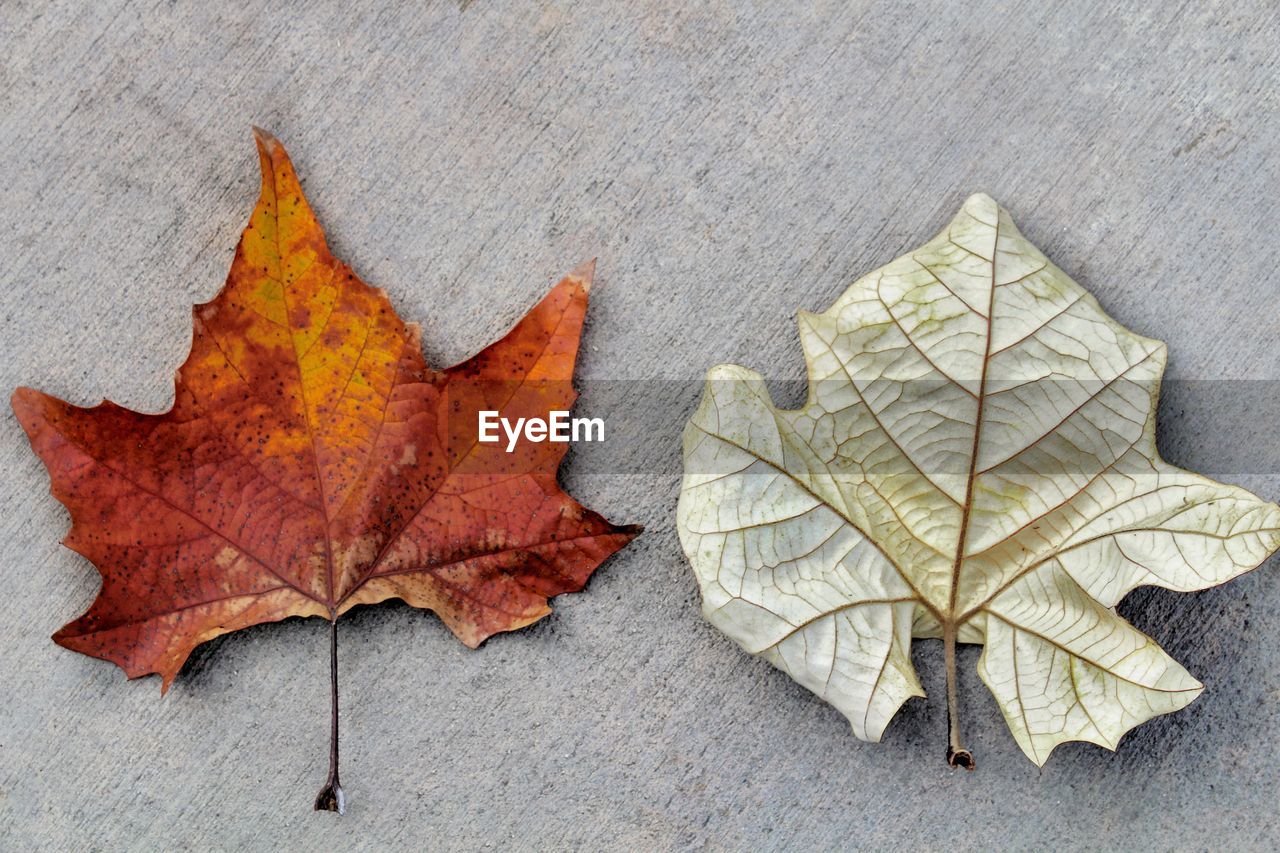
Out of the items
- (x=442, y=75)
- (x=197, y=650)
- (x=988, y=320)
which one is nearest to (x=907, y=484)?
(x=988, y=320)

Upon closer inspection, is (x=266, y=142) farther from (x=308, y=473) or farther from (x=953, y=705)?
(x=953, y=705)

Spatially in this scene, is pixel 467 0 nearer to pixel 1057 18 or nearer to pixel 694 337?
pixel 694 337

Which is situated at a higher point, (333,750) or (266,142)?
(266,142)

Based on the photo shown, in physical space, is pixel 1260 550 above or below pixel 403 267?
above

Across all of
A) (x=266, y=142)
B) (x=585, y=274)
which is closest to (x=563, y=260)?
(x=585, y=274)

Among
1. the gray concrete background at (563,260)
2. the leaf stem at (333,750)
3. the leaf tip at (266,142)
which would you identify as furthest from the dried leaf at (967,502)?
the leaf tip at (266,142)

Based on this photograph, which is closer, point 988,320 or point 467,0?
point 988,320

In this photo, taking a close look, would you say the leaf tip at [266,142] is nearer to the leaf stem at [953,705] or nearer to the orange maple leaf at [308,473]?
the orange maple leaf at [308,473]
